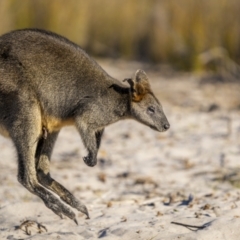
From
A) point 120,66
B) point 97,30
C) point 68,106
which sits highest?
point 97,30

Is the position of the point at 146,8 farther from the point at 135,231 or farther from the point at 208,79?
the point at 135,231

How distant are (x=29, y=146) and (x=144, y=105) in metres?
1.36

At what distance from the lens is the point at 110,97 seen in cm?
768

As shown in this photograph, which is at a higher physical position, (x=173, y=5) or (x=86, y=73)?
(x=173, y=5)

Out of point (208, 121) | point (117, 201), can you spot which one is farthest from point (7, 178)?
point (208, 121)

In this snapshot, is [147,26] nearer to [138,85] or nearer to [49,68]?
[138,85]

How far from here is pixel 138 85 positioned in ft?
25.3

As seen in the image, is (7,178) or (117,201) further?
(7,178)

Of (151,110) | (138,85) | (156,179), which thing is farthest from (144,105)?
(156,179)

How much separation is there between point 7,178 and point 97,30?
983cm

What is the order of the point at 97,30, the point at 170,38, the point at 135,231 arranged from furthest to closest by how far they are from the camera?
the point at 97,30 → the point at 170,38 → the point at 135,231

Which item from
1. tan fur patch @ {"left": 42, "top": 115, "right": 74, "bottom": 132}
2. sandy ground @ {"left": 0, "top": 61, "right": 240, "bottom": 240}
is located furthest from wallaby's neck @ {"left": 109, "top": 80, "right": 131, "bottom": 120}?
sandy ground @ {"left": 0, "top": 61, "right": 240, "bottom": 240}

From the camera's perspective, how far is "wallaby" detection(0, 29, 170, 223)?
7.03 m

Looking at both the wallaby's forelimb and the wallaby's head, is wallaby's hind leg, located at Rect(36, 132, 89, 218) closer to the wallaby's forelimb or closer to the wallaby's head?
the wallaby's forelimb
